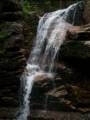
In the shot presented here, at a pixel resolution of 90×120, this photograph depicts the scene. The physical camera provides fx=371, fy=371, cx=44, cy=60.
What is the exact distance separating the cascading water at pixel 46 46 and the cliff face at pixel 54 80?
39cm

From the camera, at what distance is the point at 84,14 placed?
18938mm

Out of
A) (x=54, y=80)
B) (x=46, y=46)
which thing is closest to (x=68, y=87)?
(x=54, y=80)

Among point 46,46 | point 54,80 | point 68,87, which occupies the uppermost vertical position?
point 46,46

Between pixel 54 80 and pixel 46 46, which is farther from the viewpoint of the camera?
pixel 46 46

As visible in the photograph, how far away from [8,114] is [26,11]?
6.44m

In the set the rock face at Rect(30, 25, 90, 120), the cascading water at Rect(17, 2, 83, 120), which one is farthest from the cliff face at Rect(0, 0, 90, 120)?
the cascading water at Rect(17, 2, 83, 120)

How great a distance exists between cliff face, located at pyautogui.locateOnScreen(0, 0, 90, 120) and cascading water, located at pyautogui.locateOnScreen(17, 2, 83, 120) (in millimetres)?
386

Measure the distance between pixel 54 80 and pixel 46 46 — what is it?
8.27 ft

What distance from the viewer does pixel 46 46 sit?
1758 centimetres

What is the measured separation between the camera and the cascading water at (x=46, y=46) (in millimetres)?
15992

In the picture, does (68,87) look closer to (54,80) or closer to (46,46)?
(54,80)

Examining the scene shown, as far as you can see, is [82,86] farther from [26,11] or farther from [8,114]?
[26,11]

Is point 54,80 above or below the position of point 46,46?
below

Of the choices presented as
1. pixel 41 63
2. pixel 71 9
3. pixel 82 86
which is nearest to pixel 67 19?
pixel 71 9
